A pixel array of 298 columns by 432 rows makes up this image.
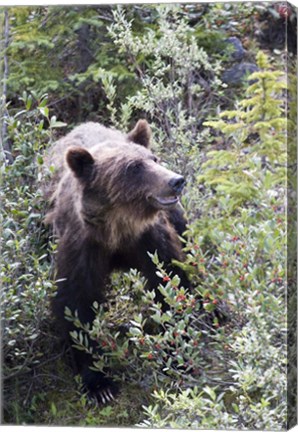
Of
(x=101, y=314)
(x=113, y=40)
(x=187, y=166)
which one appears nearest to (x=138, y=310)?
(x=101, y=314)

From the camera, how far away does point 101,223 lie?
7.23 metres

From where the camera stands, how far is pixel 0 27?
293 inches

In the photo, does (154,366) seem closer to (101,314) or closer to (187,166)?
(101,314)

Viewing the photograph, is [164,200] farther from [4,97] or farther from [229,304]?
[4,97]

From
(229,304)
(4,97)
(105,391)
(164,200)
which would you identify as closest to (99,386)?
(105,391)

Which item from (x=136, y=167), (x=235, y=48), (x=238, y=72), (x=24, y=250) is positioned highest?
(x=235, y=48)

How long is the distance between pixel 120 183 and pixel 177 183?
50 centimetres

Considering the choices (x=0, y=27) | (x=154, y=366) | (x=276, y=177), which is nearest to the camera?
(x=276, y=177)

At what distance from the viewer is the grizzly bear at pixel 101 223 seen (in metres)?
7.09

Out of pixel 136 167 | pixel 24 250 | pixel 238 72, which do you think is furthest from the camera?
pixel 24 250

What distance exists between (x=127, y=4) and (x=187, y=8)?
1.30ft

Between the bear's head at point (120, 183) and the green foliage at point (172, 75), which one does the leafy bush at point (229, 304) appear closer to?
the green foliage at point (172, 75)

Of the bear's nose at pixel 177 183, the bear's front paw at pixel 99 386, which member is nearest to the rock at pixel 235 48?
the bear's nose at pixel 177 183

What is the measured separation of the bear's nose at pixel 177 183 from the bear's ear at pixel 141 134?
0.53m
